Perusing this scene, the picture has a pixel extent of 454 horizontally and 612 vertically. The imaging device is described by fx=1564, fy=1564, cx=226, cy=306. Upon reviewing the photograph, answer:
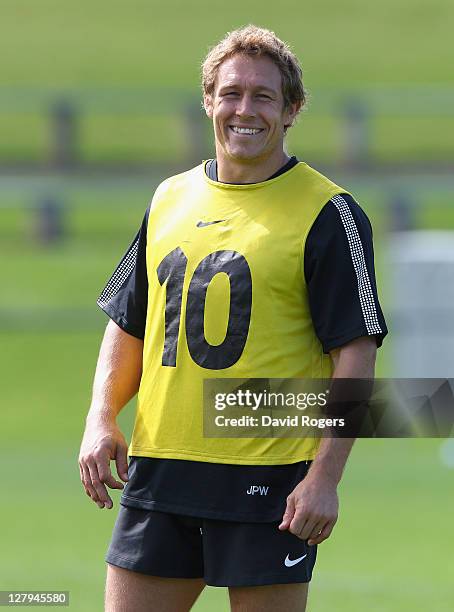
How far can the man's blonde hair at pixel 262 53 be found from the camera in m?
3.99

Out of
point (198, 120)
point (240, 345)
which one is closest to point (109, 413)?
point (240, 345)

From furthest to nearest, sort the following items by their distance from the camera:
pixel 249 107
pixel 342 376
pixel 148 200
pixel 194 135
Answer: pixel 194 135
pixel 148 200
pixel 249 107
pixel 342 376

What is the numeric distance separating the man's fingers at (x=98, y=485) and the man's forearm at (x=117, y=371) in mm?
194

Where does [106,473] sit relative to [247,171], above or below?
below

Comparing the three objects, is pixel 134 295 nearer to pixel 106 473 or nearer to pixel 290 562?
pixel 106 473

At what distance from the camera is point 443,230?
22.3 metres

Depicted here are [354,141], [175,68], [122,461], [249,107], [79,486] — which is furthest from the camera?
[175,68]

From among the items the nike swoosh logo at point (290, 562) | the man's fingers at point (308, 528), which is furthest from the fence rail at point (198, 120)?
the man's fingers at point (308, 528)

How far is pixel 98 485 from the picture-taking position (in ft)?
13.1

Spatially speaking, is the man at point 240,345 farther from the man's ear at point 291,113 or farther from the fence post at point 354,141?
the fence post at point 354,141

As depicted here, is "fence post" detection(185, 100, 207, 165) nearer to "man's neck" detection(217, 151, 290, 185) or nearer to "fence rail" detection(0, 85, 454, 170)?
"fence rail" detection(0, 85, 454, 170)

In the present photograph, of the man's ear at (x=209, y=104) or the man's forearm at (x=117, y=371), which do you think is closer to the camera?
the man's ear at (x=209, y=104)

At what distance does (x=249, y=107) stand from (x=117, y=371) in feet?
2.65

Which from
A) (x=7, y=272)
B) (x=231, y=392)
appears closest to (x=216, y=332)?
(x=231, y=392)
